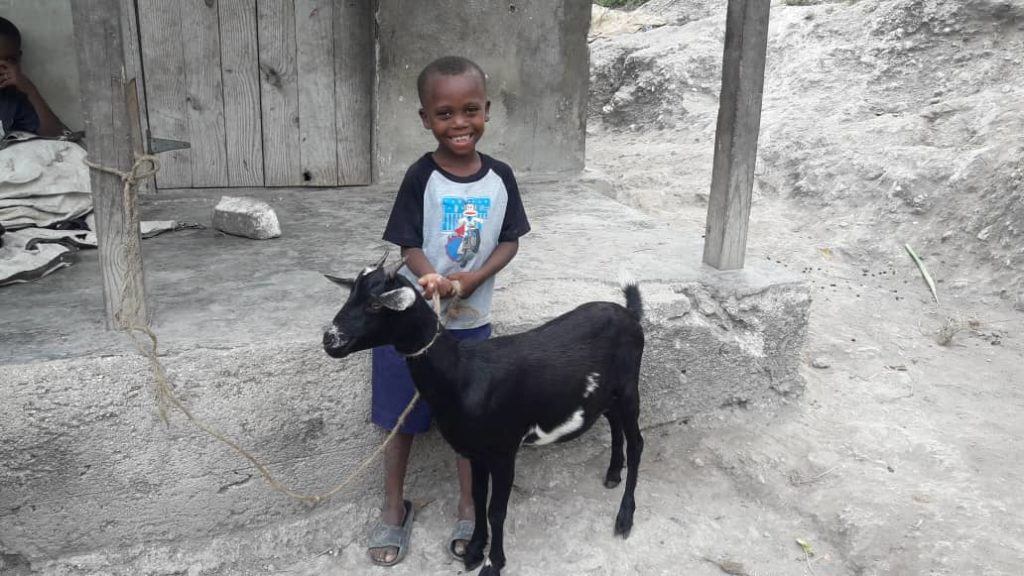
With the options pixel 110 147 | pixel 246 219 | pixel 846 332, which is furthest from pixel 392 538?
pixel 846 332

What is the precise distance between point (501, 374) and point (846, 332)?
2.93 metres

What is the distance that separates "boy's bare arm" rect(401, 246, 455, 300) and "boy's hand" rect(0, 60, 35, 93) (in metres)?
3.26

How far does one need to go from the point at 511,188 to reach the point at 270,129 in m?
3.06

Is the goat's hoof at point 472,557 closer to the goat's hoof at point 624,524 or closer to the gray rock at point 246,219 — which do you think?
the goat's hoof at point 624,524

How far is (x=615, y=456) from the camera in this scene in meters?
3.43

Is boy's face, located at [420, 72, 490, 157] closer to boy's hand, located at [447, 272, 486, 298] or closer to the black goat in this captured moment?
boy's hand, located at [447, 272, 486, 298]

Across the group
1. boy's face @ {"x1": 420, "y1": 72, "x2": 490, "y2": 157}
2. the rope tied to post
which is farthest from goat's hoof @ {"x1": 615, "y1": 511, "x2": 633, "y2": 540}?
the rope tied to post

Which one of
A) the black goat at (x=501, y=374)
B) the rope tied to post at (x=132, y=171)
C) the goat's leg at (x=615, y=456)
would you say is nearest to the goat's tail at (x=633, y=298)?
the black goat at (x=501, y=374)

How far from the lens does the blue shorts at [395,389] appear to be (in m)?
2.83

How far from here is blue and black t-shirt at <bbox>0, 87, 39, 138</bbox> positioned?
4.49 meters

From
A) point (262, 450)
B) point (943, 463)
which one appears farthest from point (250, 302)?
point (943, 463)

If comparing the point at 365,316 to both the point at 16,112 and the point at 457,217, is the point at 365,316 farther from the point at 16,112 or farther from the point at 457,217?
the point at 16,112

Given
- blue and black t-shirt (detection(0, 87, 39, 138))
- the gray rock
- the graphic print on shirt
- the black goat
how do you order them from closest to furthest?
1. the black goat
2. the graphic print on shirt
3. the gray rock
4. blue and black t-shirt (detection(0, 87, 39, 138))

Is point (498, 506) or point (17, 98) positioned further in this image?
point (17, 98)
